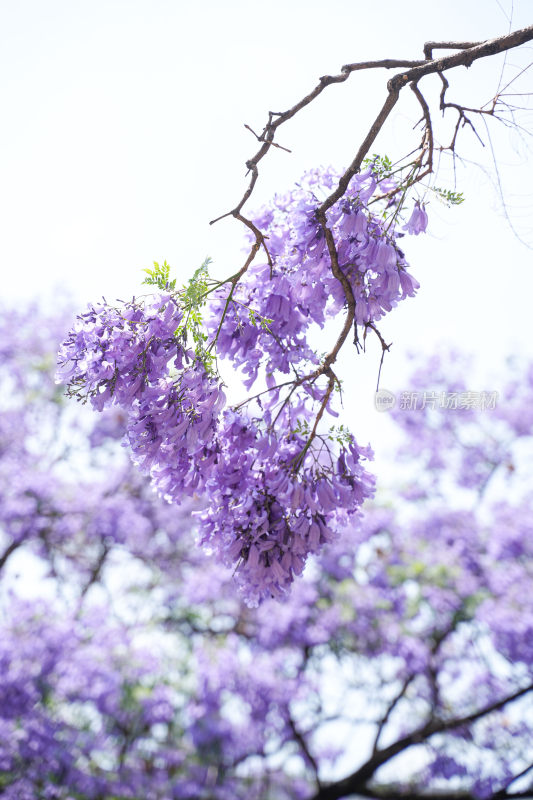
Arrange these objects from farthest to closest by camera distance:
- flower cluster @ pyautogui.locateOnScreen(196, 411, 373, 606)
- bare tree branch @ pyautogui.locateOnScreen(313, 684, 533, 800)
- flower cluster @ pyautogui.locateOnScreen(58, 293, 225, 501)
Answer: bare tree branch @ pyautogui.locateOnScreen(313, 684, 533, 800)
flower cluster @ pyautogui.locateOnScreen(196, 411, 373, 606)
flower cluster @ pyautogui.locateOnScreen(58, 293, 225, 501)

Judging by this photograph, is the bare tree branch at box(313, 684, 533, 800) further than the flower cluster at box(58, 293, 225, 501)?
Yes

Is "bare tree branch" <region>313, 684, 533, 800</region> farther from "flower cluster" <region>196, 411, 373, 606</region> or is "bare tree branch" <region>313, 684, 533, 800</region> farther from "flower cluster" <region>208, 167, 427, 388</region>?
"flower cluster" <region>208, 167, 427, 388</region>

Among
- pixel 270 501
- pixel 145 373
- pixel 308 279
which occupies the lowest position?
pixel 270 501

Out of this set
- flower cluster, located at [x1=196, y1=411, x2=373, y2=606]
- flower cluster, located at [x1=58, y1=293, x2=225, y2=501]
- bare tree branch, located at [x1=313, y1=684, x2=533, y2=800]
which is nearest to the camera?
flower cluster, located at [x1=58, y1=293, x2=225, y2=501]

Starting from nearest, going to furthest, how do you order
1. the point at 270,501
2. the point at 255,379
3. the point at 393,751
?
the point at 270,501, the point at 255,379, the point at 393,751

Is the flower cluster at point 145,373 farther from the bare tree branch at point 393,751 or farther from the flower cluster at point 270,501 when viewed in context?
the bare tree branch at point 393,751

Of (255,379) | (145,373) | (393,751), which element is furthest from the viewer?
(393,751)

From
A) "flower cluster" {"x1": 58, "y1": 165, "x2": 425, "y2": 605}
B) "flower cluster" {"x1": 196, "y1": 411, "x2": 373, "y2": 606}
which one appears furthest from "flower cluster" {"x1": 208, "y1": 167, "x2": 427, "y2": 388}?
"flower cluster" {"x1": 196, "y1": 411, "x2": 373, "y2": 606}

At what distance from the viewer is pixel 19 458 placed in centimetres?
952

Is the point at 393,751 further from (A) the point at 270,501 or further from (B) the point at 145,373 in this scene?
(B) the point at 145,373

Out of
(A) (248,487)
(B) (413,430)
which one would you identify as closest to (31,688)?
(A) (248,487)

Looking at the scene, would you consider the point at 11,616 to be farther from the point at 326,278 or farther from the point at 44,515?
the point at 326,278

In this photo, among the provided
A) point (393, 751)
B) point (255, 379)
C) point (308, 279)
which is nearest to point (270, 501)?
point (255, 379)

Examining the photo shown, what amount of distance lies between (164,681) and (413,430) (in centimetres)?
587
